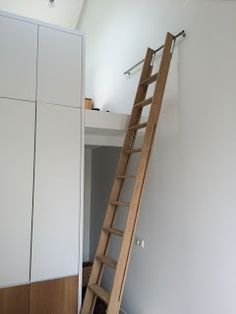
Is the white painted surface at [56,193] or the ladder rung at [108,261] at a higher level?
the white painted surface at [56,193]

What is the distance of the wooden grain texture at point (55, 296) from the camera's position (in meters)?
2.32

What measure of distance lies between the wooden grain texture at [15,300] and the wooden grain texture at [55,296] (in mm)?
47

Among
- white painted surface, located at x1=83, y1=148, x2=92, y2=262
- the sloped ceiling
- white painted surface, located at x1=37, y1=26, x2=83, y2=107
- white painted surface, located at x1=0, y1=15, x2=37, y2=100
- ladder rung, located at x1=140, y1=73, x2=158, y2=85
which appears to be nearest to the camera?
white painted surface, located at x1=0, y1=15, x2=37, y2=100

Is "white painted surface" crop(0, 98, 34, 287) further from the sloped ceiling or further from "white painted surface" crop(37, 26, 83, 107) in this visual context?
the sloped ceiling

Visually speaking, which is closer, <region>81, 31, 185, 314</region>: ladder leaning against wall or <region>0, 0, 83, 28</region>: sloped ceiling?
<region>81, 31, 185, 314</region>: ladder leaning against wall

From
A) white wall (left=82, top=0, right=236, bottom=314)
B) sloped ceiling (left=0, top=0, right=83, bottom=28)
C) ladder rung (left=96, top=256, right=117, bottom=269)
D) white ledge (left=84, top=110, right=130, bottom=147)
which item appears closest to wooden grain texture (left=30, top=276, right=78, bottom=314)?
ladder rung (left=96, top=256, right=117, bottom=269)

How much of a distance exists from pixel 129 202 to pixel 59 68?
4.48 ft

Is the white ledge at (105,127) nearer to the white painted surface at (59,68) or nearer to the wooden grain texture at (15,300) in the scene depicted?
the white painted surface at (59,68)

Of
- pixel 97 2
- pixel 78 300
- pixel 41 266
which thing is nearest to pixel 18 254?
pixel 41 266

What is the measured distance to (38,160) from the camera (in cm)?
240

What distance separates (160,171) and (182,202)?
47 centimetres

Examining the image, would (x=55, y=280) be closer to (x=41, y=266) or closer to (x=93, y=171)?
(x=41, y=266)

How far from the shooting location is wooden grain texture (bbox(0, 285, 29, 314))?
2215 mm

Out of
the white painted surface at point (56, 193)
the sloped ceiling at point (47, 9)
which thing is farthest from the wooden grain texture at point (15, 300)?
the sloped ceiling at point (47, 9)
